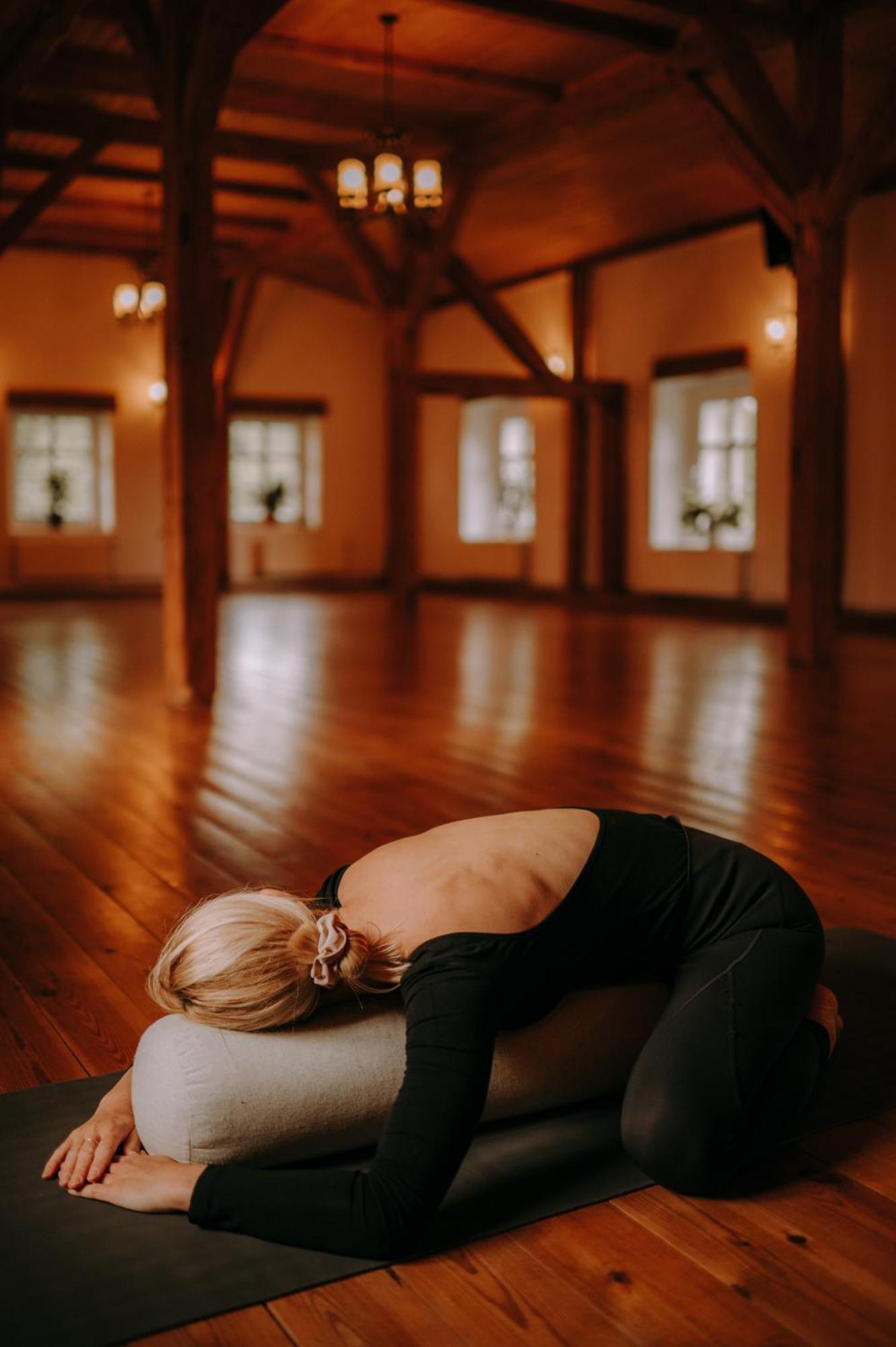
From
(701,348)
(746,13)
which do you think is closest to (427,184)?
(746,13)

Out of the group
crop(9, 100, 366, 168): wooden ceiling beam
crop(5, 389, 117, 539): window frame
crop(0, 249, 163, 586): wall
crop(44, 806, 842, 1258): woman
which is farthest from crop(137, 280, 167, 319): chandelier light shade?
crop(44, 806, 842, 1258): woman

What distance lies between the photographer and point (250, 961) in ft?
5.74

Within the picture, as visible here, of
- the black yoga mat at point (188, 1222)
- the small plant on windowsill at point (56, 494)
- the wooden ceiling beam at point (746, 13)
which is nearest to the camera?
the black yoga mat at point (188, 1222)

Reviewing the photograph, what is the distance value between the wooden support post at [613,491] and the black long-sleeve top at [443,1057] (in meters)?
11.9

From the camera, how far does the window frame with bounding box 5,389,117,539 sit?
14609 millimetres

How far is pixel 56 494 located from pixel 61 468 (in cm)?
32

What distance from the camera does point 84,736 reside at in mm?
5414

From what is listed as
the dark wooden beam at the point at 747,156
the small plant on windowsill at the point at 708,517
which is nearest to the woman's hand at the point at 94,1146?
the dark wooden beam at the point at 747,156

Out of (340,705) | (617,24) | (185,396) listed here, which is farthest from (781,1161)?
(617,24)

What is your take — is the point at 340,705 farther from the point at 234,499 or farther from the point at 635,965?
the point at 234,499

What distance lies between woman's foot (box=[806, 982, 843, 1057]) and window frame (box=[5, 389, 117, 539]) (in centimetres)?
→ 1401

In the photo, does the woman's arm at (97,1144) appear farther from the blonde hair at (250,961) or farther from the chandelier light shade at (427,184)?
the chandelier light shade at (427,184)

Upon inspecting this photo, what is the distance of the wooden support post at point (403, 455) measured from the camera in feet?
39.5

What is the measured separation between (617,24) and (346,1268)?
8.13m
